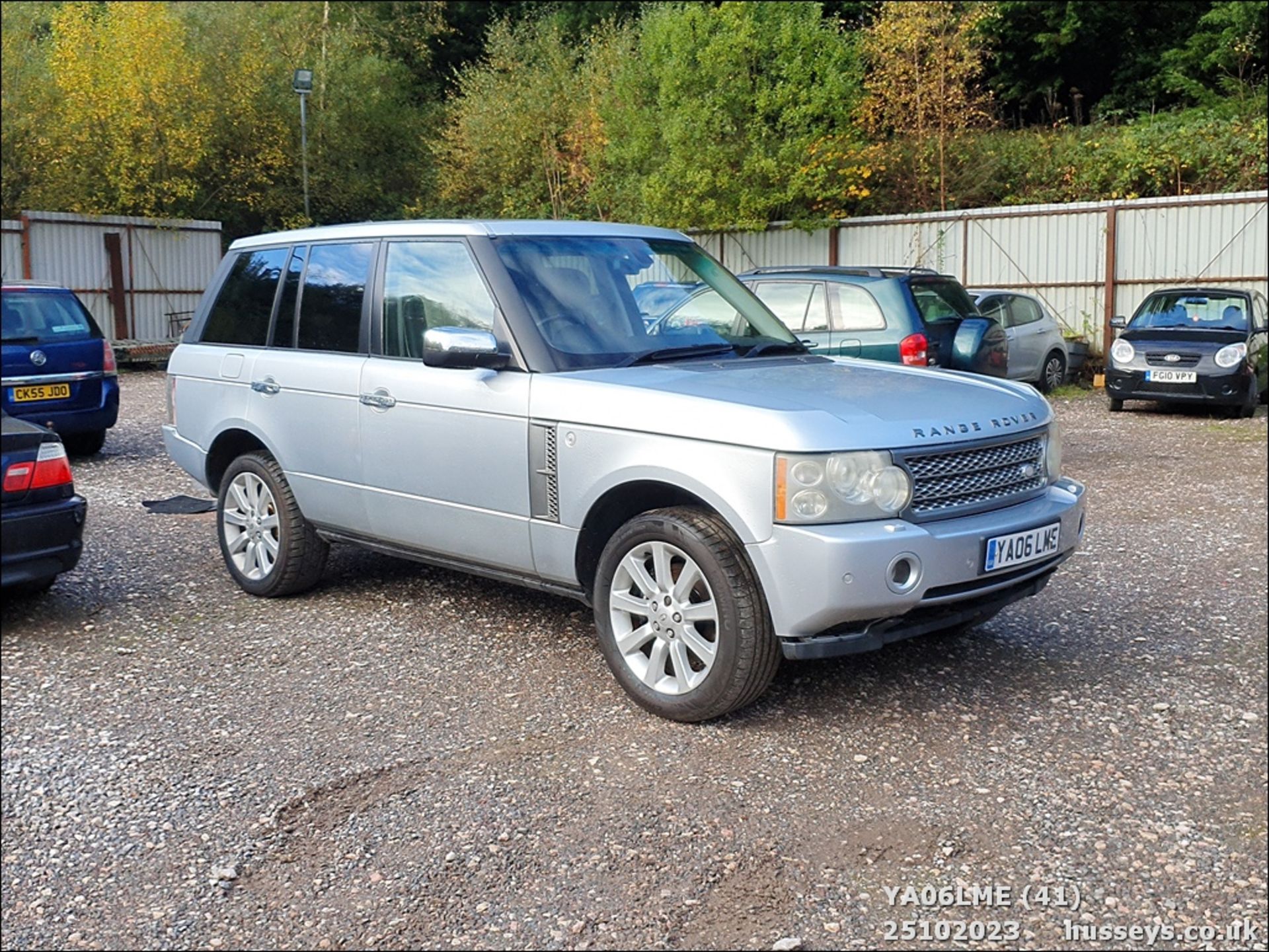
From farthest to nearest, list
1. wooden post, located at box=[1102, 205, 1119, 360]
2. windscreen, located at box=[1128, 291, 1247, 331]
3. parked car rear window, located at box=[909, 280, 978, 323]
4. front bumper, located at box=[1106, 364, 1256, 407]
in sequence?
wooden post, located at box=[1102, 205, 1119, 360] → parked car rear window, located at box=[909, 280, 978, 323] → windscreen, located at box=[1128, 291, 1247, 331] → front bumper, located at box=[1106, 364, 1256, 407]

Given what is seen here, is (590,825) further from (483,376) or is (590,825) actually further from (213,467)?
(213,467)

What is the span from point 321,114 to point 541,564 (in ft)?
96.7

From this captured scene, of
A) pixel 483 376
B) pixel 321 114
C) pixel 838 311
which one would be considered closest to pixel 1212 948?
pixel 483 376

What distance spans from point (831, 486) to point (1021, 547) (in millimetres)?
819

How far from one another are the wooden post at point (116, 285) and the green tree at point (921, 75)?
14128 millimetres

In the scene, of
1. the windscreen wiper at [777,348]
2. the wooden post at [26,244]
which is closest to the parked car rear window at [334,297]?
the windscreen wiper at [777,348]

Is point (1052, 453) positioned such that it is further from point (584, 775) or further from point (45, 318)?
point (45, 318)

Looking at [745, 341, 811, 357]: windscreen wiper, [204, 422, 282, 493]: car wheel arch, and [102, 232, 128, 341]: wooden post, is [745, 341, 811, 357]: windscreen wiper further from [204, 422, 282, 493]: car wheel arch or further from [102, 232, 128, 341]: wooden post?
[102, 232, 128, 341]: wooden post

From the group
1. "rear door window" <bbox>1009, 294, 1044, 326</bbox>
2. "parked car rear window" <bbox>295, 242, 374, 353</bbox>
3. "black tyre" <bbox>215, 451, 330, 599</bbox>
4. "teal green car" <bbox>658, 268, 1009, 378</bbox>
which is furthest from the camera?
"rear door window" <bbox>1009, 294, 1044, 326</bbox>

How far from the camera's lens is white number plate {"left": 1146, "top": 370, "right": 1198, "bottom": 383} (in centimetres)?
648

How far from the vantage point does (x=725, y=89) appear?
70.4 feet

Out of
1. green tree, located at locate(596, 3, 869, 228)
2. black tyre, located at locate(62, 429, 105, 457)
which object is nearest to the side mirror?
black tyre, located at locate(62, 429, 105, 457)

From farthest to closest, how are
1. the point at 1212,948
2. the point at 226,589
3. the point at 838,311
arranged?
the point at 838,311 → the point at 226,589 → the point at 1212,948

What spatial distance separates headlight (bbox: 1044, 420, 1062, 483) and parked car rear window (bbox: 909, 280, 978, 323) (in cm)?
541
